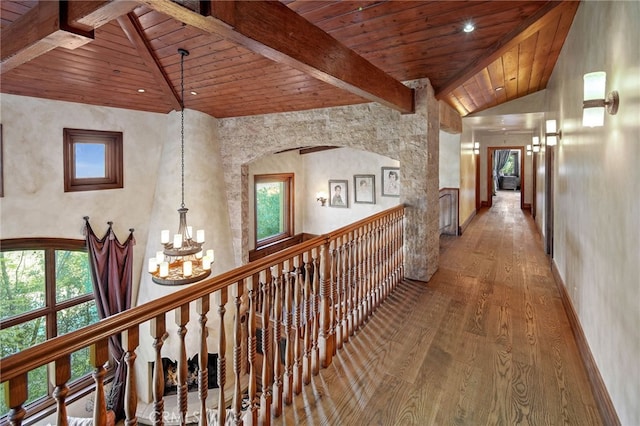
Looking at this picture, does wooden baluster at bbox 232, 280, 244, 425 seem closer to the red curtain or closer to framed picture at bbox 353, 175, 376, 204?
the red curtain

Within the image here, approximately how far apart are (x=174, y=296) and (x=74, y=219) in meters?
4.62

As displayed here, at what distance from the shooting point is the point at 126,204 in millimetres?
5543

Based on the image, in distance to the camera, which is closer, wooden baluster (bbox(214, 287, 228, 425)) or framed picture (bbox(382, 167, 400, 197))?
wooden baluster (bbox(214, 287, 228, 425))

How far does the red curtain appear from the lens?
5.12 meters

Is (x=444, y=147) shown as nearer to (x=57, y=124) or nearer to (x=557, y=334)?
(x=557, y=334)

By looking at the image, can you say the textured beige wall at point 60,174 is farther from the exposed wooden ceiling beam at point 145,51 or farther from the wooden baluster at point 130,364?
the wooden baluster at point 130,364

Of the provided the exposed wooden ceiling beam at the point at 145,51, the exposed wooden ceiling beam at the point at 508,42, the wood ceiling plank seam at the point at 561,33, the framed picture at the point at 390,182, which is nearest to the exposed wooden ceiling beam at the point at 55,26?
the exposed wooden ceiling beam at the point at 145,51

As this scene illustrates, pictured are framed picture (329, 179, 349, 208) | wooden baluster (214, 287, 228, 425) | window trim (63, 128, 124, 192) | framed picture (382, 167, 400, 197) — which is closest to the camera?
wooden baluster (214, 287, 228, 425)

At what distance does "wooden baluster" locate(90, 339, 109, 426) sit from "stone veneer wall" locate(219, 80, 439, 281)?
377cm

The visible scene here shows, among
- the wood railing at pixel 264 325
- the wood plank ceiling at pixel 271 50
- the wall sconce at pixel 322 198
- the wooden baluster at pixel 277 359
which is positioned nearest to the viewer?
the wood railing at pixel 264 325

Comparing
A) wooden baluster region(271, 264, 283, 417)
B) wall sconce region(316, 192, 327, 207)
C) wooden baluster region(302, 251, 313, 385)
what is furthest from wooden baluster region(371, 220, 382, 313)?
wall sconce region(316, 192, 327, 207)

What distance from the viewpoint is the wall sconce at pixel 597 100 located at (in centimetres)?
191

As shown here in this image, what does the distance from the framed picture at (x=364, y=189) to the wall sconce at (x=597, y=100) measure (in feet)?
19.2

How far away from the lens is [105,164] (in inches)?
210
